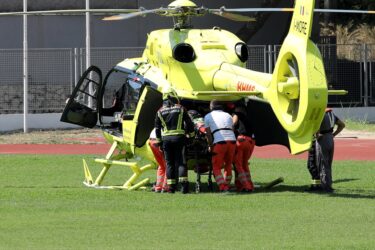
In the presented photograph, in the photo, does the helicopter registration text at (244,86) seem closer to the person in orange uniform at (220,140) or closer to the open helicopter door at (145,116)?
the person in orange uniform at (220,140)

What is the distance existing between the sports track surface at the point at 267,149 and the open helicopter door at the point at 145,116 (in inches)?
307

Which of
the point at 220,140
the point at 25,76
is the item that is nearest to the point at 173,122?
the point at 220,140

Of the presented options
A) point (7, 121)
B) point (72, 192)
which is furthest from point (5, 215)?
point (7, 121)

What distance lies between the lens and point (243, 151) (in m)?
20.8

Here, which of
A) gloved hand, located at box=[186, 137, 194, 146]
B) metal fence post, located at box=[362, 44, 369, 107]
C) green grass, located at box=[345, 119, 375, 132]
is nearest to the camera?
gloved hand, located at box=[186, 137, 194, 146]

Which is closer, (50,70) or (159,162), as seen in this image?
(159,162)

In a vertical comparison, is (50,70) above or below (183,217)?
above

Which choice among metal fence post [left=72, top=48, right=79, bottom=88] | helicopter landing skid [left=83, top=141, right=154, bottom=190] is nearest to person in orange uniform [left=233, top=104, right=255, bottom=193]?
helicopter landing skid [left=83, top=141, right=154, bottom=190]

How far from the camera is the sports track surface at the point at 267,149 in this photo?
29094 millimetres

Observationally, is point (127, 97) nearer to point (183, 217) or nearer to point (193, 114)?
point (193, 114)

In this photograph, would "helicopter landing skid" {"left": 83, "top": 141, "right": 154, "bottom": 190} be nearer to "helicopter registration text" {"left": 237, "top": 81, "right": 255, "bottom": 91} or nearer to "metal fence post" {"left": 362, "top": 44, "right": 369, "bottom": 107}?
"helicopter registration text" {"left": 237, "top": 81, "right": 255, "bottom": 91}

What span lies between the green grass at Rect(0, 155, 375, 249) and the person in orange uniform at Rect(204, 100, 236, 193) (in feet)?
1.45

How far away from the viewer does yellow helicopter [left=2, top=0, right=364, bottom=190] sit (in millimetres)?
18094

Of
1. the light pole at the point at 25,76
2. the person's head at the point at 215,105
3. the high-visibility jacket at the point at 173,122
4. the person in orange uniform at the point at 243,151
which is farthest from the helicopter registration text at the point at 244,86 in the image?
the light pole at the point at 25,76
